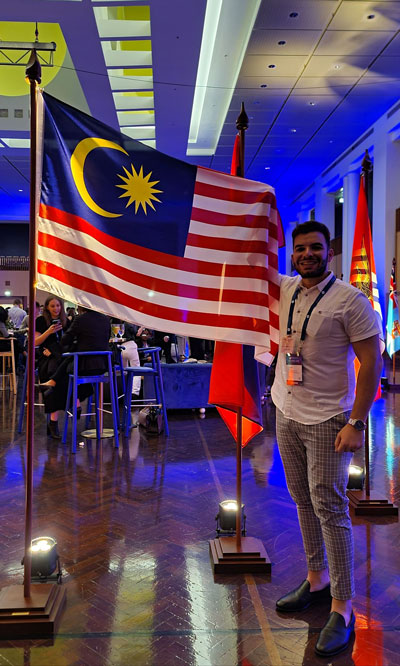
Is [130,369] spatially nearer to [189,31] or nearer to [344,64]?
[189,31]

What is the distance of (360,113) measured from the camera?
10414mm

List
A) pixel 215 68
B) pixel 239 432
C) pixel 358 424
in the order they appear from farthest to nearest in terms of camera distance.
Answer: pixel 215 68
pixel 239 432
pixel 358 424

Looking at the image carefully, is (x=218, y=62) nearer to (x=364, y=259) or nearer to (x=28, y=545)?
(x=364, y=259)

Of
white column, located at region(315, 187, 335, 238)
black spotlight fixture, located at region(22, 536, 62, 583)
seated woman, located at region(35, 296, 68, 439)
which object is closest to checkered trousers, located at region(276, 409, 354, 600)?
black spotlight fixture, located at region(22, 536, 62, 583)

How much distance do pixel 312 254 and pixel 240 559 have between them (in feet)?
5.52

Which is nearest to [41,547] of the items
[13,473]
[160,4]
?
[13,473]

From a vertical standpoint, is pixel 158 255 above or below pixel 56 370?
above

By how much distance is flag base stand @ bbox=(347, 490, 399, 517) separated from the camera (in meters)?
3.53

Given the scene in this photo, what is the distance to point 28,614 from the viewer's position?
218 centimetres

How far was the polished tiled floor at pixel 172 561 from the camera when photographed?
2.09 m

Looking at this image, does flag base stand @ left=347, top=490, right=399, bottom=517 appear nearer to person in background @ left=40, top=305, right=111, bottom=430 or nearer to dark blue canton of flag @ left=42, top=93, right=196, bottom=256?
dark blue canton of flag @ left=42, top=93, right=196, bottom=256

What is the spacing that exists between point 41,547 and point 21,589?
0.25m

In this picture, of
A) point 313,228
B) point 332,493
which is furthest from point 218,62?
point 332,493

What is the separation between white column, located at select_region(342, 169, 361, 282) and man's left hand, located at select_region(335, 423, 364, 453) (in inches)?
450
